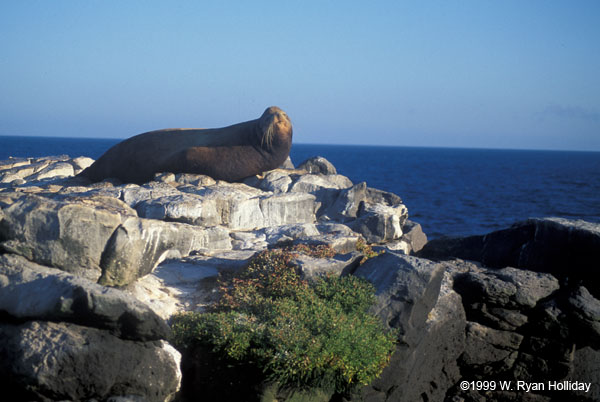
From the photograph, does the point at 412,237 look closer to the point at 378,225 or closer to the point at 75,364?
the point at 378,225

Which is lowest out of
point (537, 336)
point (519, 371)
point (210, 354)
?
point (519, 371)

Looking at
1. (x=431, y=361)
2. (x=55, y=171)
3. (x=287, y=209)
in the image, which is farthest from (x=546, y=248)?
(x=55, y=171)

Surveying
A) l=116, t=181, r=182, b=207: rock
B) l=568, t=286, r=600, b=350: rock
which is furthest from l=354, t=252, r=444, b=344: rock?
l=116, t=181, r=182, b=207: rock

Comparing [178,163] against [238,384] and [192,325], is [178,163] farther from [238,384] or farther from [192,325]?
[238,384]

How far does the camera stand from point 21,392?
500 cm

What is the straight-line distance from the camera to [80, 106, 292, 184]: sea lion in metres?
12.8

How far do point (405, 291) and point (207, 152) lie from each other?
7.19 meters

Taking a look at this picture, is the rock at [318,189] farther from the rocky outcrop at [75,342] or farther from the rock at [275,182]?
the rocky outcrop at [75,342]

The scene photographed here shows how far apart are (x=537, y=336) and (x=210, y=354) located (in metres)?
5.82

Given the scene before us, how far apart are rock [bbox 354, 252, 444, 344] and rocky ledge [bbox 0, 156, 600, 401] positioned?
2cm

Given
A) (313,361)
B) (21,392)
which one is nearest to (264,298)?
(313,361)

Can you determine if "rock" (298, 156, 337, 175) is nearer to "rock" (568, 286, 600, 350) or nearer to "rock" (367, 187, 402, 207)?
"rock" (367, 187, 402, 207)

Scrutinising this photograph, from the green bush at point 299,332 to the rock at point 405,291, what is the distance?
0.24m
